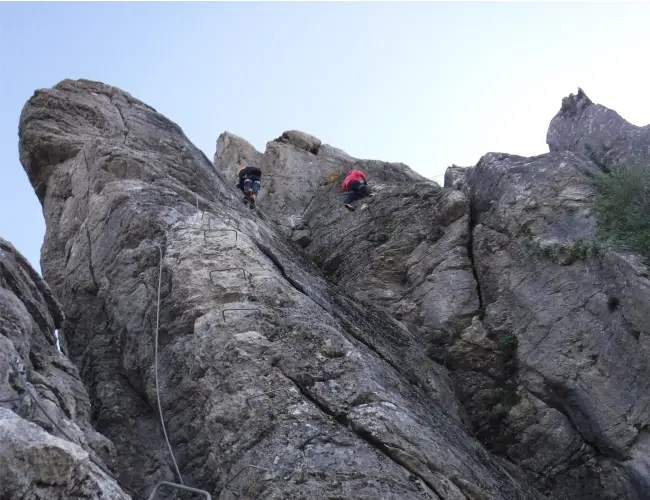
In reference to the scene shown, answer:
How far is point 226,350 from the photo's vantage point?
36.5 feet

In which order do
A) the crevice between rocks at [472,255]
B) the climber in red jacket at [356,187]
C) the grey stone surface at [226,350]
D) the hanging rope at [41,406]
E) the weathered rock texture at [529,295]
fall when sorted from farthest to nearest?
the climber in red jacket at [356,187], the crevice between rocks at [472,255], the weathered rock texture at [529,295], the grey stone surface at [226,350], the hanging rope at [41,406]

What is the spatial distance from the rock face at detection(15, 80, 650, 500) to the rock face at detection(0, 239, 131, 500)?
1121 millimetres

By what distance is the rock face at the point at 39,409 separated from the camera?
712cm

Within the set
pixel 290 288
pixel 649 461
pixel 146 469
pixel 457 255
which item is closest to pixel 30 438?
pixel 146 469

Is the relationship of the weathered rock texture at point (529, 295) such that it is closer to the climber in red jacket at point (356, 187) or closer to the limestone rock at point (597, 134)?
the limestone rock at point (597, 134)

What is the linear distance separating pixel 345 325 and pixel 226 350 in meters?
2.69

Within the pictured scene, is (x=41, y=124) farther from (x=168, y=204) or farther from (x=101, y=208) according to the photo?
(x=168, y=204)

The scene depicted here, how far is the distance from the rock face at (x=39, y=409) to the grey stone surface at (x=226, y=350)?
110 centimetres

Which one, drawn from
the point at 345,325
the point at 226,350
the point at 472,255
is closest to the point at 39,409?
Answer: the point at 226,350

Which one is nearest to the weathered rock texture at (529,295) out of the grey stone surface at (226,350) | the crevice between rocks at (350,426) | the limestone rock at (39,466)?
the grey stone surface at (226,350)

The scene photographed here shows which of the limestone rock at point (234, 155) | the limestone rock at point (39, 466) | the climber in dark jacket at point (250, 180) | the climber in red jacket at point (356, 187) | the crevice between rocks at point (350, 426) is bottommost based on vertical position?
the limestone rock at point (39, 466)

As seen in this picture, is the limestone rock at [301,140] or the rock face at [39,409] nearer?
the rock face at [39,409]

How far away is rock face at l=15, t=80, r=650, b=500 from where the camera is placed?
33.6 ft

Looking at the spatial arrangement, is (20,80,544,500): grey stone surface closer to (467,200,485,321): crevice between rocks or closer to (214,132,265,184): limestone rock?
(467,200,485,321): crevice between rocks
